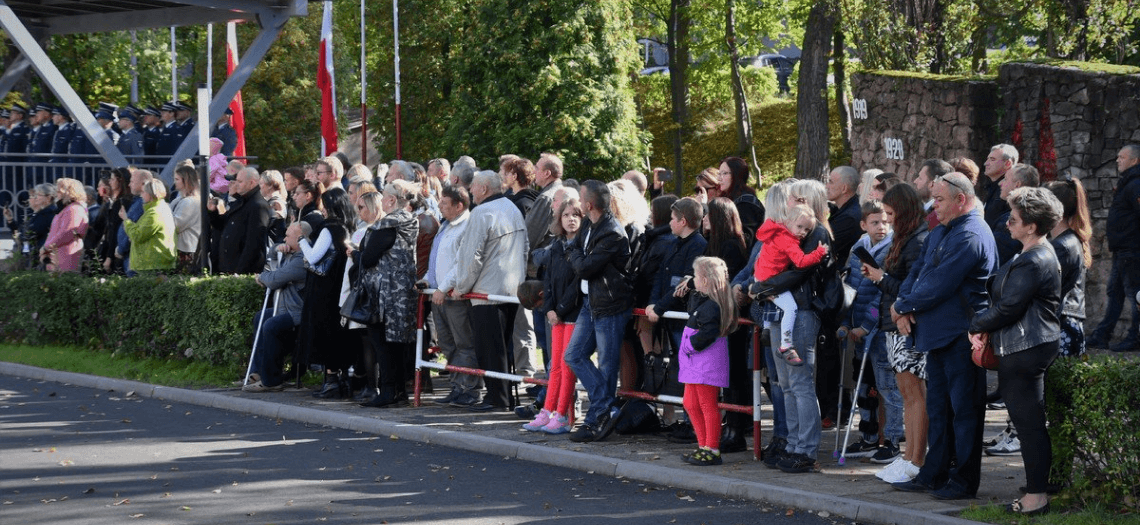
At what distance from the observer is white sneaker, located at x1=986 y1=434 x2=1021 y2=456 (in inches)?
386

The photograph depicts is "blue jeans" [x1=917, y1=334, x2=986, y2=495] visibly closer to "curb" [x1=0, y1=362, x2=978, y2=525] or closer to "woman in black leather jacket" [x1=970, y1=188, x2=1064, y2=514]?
"woman in black leather jacket" [x1=970, y1=188, x2=1064, y2=514]

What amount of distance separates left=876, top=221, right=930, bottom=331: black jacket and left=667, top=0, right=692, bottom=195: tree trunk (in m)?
30.2

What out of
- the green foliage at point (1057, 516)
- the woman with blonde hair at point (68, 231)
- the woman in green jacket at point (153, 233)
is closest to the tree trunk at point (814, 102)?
the woman with blonde hair at point (68, 231)

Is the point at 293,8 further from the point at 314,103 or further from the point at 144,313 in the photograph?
the point at 314,103

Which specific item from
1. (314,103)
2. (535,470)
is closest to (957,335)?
(535,470)

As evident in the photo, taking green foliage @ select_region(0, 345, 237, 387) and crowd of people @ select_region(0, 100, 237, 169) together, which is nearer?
green foliage @ select_region(0, 345, 237, 387)

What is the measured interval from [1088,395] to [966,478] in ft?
3.04

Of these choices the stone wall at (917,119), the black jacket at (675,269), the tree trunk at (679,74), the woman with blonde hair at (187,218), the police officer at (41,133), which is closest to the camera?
the black jacket at (675,269)

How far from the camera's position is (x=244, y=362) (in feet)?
45.6

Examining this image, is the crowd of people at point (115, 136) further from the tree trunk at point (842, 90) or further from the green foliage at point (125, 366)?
the tree trunk at point (842, 90)

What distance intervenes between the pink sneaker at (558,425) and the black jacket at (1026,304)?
3.96 meters

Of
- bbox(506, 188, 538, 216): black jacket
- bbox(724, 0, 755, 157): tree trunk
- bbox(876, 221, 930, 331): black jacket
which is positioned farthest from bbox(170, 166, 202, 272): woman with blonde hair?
bbox(724, 0, 755, 157): tree trunk

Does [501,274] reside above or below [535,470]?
above

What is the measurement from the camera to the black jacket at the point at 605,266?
10359 millimetres
